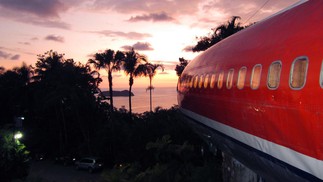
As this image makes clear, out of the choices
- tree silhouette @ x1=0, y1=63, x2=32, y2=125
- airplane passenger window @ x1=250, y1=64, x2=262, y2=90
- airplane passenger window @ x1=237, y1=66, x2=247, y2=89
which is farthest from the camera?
tree silhouette @ x1=0, y1=63, x2=32, y2=125

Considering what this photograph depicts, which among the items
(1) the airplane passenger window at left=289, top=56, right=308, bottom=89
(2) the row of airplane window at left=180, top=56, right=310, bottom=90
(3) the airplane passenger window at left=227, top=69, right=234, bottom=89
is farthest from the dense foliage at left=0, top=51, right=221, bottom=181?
(1) the airplane passenger window at left=289, top=56, right=308, bottom=89

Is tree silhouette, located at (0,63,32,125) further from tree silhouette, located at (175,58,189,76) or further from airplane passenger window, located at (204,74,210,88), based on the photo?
airplane passenger window, located at (204,74,210,88)

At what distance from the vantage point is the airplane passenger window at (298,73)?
19.2 feet

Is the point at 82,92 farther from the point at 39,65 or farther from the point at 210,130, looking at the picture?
the point at 210,130

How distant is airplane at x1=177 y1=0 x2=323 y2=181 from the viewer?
5625 mm

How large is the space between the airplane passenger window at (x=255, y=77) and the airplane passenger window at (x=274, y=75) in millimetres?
584

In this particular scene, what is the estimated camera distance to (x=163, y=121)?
118 feet

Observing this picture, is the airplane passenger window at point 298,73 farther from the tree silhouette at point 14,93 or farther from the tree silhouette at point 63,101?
the tree silhouette at point 14,93

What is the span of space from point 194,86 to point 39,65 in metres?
34.9

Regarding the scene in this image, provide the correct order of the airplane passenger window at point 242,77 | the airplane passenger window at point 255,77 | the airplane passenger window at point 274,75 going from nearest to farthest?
the airplane passenger window at point 274,75 < the airplane passenger window at point 255,77 < the airplane passenger window at point 242,77

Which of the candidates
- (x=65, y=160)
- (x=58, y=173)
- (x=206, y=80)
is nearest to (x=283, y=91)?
(x=206, y=80)

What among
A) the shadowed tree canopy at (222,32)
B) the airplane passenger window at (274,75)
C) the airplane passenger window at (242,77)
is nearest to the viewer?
the airplane passenger window at (274,75)

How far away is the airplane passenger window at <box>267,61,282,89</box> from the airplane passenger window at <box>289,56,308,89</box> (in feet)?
1.72

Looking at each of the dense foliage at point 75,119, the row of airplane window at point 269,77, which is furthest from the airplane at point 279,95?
the dense foliage at point 75,119
